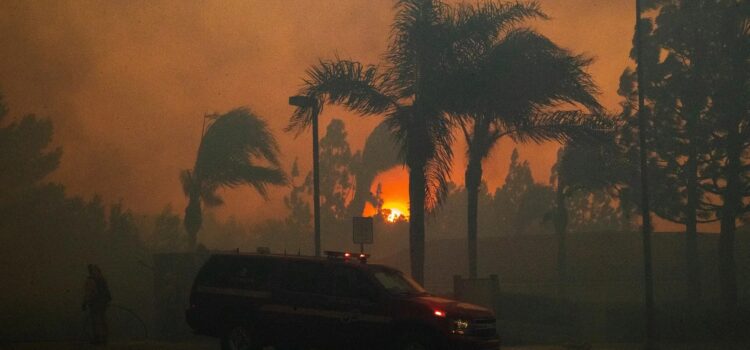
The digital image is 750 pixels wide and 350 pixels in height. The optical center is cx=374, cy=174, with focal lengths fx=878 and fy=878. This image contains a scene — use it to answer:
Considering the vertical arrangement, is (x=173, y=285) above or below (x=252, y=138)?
below

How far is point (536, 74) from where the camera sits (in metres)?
27.7

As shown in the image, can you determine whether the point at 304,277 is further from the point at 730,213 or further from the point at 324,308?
the point at 730,213

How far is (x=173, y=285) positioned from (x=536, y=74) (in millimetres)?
13128

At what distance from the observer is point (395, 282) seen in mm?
15133

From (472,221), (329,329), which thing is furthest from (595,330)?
(329,329)

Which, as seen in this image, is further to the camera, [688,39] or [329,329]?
[688,39]

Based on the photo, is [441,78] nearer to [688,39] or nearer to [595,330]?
[595,330]

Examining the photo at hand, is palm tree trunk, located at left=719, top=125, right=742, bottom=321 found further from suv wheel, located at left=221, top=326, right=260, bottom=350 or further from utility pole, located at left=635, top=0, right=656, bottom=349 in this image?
suv wheel, located at left=221, top=326, right=260, bottom=350

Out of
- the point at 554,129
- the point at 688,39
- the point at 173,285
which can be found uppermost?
the point at 688,39

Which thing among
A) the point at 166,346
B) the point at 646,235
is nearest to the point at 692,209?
the point at 646,235

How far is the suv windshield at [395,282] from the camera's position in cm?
1467

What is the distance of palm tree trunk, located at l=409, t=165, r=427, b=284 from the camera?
25484 mm

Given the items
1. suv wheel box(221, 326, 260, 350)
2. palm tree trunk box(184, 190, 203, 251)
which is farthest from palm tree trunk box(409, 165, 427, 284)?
palm tree trunk box(184, 190, 203, 251)

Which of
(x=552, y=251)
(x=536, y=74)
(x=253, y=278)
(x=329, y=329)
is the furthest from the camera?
(x=552, y=251)
